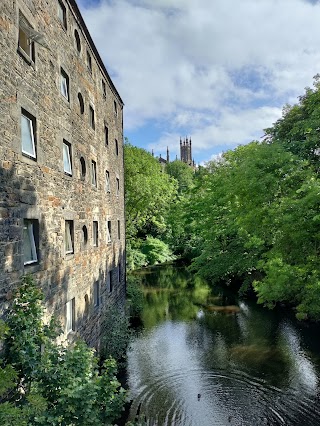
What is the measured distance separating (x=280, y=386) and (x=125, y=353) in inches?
241

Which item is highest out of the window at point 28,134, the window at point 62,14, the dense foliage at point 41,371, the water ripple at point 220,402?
the window at point 62,14

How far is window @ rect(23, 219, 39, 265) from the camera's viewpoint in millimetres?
7660

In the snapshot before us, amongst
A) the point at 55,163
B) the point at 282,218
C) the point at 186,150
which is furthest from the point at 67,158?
the point at 186,150

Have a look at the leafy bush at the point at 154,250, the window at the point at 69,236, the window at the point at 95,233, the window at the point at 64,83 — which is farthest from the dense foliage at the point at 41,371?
the leafy bush at the point at 154,250

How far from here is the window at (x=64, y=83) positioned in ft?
34.6

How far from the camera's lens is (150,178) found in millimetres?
35719

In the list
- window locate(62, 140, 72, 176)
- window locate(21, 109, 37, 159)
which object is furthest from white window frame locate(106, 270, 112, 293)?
window locate(21, 109, 37, 159)

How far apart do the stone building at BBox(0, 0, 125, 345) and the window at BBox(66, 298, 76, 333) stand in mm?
28

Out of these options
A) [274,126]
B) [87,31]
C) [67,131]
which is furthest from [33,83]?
[274,126]

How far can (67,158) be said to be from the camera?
10875 millimetres

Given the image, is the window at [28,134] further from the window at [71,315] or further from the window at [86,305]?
the window at [86,305]

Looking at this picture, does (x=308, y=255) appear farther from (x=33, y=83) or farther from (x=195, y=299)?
(x=195, y=299)

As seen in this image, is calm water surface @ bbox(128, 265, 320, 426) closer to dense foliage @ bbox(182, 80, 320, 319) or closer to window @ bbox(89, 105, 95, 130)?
dense foliage @ bbox(182, 80, 320, 319)

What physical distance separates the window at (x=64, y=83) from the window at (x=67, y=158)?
4.70 feet
